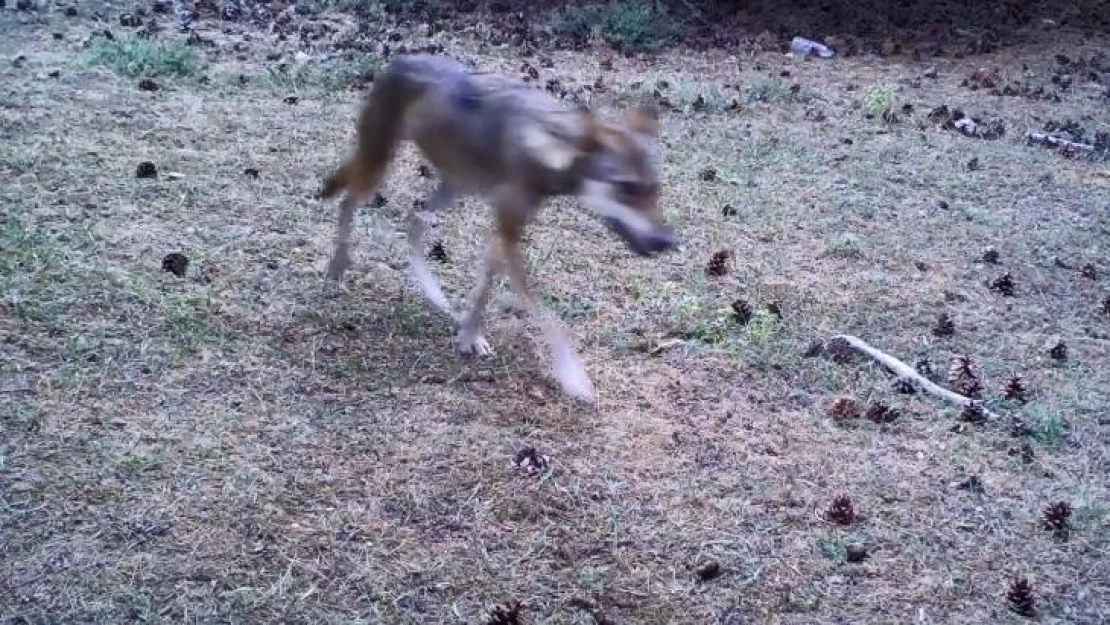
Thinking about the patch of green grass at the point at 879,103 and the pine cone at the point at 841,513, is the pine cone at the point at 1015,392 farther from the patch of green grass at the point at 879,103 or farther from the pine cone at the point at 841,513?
the patch of green grass at the point at 879,103

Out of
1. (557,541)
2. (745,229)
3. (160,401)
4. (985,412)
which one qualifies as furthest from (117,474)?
(745,229)

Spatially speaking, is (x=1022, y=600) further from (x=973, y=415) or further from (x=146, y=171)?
(x=146, y=171)

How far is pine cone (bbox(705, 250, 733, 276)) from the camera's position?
6.63 metres

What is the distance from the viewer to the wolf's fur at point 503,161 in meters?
4.46

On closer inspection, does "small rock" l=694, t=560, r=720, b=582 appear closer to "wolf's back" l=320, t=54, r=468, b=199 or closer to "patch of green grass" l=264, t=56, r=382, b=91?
"wolf's back" l=320, t=54, r=468, b=199

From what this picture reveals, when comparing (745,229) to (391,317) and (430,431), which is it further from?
(430,431)

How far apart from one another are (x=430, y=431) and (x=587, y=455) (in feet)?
2.23

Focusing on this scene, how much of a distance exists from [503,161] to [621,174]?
62 centimetres

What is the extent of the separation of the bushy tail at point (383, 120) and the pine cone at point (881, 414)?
252 cm

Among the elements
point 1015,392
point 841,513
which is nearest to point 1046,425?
point 1015,392

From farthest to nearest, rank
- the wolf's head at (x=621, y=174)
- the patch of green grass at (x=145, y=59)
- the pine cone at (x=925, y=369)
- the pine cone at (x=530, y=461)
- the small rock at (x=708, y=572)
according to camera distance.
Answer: the patch of green grass at (x=145, y=59)
the pine cone at (x=925, y=369)
the pine cone at (x=530, y=461)
the wolf's head at (x=621, y=174)
the small rock at (x=708, y=572)

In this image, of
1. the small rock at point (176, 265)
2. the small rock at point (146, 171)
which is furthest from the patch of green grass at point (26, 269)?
the small rock at point (146, 171)

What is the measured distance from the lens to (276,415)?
195 inches

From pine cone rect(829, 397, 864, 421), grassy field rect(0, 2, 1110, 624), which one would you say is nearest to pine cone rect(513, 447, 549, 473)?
grassy field rect(0, 2, 1110, 624)
